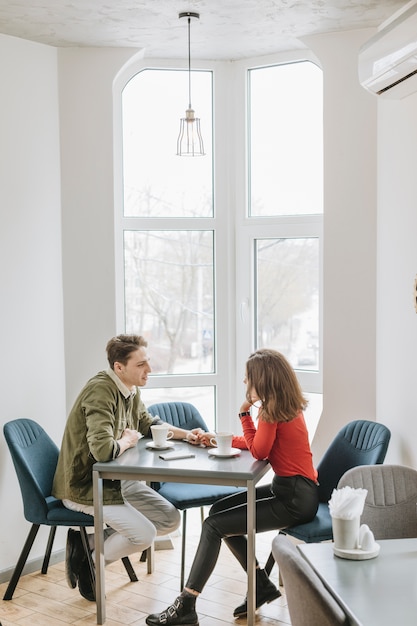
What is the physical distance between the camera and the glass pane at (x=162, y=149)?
14.3 feet

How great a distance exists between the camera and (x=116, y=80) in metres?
4.25

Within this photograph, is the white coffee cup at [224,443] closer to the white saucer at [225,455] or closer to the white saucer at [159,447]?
the white saucer at [225,455]

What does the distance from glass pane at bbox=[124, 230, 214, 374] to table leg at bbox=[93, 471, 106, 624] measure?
4.16 ft

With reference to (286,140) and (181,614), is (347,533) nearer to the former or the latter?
(181,614)

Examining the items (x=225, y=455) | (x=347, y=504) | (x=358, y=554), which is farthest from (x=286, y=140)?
(x=358, y=554)

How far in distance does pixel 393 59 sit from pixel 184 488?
217 centimetres

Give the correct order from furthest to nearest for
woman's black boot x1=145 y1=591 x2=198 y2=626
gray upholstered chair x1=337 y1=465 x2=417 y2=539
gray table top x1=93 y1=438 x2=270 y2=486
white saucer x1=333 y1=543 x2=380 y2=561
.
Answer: woman's black boot x1=145 y1=591 x2=198 y2=626 → gray table top x1=93 y1=438 x2=270 y2=486 → gray upholstered chair x1=337 y1=465 x2=417 y2=539 → white saucer x1=333 y1=543 x2=380 y2=561

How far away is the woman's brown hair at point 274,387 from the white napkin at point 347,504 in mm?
842

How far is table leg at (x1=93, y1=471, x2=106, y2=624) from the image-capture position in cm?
328

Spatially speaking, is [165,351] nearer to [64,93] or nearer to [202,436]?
[202,436]

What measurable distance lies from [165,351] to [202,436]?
951 mm

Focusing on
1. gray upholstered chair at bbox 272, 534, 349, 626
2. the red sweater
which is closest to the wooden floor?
the red sweater

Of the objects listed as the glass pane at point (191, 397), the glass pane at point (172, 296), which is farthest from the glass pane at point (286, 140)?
the glass pane at point (191, 397)

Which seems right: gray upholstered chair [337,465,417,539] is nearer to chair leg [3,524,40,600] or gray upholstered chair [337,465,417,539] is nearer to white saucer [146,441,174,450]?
white saucer [146,441,174,450]
